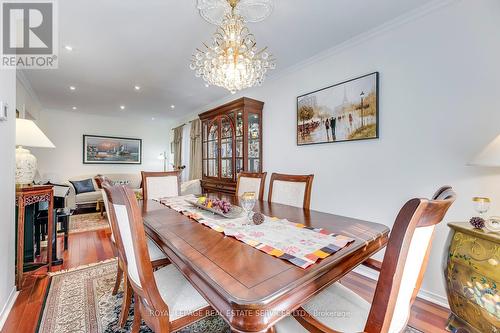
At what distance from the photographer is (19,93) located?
3.37 m

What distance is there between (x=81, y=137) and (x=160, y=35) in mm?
4924

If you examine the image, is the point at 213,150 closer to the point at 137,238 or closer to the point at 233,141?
the point at 233,141

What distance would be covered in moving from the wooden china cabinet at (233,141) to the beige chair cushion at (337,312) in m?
2.44

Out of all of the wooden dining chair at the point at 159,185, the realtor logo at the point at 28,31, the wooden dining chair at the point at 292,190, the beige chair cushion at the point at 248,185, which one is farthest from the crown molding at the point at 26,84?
the wooden dining chair at the point at 292,190

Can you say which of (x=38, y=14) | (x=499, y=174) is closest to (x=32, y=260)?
(x=38, y=14)

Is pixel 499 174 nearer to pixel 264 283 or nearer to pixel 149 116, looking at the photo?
pixel 264 283

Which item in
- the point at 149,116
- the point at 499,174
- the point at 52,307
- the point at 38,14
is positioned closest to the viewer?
the point at 499,174

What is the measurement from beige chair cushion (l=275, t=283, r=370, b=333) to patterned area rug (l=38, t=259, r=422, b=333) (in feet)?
2.54

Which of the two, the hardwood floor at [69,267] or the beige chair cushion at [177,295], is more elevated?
the beige chair cushion at [177,295]

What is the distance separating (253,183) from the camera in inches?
94.4

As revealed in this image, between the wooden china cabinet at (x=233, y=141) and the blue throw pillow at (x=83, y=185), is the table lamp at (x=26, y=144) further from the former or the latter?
the blue throw pillow at (x=83, y=185)

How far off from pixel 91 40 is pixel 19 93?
2.10 m

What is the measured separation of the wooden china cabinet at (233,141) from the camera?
340 centimetres

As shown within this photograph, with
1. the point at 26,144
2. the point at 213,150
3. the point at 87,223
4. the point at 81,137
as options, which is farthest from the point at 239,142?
the point at 81,137
